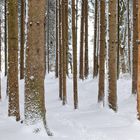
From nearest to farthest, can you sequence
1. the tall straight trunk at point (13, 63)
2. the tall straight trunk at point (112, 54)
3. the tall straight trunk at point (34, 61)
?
the tall straight trunk at point (34, 61)
the tall straight trunk at point (13, 63)
the tall straight trunk at point (112, 54)

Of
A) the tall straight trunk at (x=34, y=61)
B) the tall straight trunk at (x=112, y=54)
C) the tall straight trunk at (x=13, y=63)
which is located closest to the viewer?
the tall straight trunk at (x=34, y=61)

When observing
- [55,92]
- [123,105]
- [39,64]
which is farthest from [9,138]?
[55,92]

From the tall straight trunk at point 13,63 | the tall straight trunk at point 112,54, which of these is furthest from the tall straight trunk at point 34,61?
the tall straight trunk at point 112,54

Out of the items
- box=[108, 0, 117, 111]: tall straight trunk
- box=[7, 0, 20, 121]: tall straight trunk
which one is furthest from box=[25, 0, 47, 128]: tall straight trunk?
box=[108, 0, 117, 111]: tall straight trunk

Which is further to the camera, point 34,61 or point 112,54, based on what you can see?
point 112,54

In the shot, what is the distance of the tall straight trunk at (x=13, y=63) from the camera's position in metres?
8.80

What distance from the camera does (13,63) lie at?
890cm

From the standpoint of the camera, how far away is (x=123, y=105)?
12.2m

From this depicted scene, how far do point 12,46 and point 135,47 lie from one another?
5.56 metres

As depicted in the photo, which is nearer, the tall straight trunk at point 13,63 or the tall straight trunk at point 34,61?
the tall straight trunk at point 34,61

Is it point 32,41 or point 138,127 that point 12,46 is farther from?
point 138,127

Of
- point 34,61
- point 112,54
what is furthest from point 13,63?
point 112,54

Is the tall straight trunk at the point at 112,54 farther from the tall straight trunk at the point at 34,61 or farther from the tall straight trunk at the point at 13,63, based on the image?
the tall straight trunk at the point at 34,61

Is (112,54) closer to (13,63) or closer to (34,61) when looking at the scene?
(13,63)
